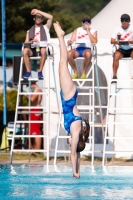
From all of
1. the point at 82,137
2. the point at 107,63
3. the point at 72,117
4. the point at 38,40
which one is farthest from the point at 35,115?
the point at 82,137

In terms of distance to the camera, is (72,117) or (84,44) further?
(84,44)

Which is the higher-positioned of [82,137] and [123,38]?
[123,38]

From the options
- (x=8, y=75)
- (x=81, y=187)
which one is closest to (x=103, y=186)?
(x=81, y=187)

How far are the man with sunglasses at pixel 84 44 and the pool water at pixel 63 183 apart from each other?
2.36m

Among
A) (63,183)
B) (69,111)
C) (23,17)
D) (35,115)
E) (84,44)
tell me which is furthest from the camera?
(23,17)

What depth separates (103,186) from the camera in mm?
9414

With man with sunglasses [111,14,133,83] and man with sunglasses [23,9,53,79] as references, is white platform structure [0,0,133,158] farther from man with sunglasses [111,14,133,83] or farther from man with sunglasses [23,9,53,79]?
man with sunglasses [111,14,133,83]

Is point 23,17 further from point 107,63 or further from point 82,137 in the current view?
point 82,137

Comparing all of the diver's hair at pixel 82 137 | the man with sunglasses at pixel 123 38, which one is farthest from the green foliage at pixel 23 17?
the diver's hair at pixel 82 137

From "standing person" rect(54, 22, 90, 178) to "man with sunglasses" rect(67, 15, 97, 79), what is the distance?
3.02m

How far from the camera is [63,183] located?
976 centimetres

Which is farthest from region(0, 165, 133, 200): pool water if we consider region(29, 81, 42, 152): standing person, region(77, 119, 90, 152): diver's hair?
region(29, 81, 42, 152): standing person

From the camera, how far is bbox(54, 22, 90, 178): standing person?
32.4ft

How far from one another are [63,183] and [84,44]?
4.62 meters
